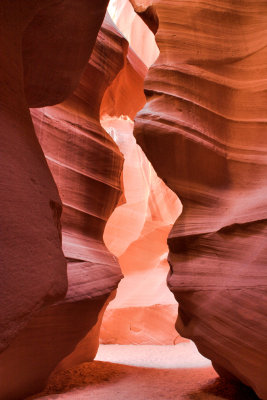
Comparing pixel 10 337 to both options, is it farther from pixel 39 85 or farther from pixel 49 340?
pixel 49 340

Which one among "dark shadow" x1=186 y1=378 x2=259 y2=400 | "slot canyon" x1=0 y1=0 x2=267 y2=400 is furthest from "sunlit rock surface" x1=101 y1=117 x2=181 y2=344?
"dark shadow" x1=186 y1=378 x2=259 y2=400

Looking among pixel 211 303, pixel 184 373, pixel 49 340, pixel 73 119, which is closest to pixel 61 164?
pixel 73 119

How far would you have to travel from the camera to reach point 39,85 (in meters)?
2.30

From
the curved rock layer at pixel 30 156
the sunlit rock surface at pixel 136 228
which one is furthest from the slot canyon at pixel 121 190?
the sunlit rock surface at pixel 136 228

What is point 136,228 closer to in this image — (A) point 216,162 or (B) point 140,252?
(B) point 140,252

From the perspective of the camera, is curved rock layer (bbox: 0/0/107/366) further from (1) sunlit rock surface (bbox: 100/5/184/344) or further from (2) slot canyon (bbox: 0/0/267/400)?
(1) sunlit rock surface (bbox: 100/5/184/344)

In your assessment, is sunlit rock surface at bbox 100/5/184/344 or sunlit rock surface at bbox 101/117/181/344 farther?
sunlit rock surface at bbox 101/117/181/344

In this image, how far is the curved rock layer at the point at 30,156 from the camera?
131cm

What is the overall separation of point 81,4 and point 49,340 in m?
2.82

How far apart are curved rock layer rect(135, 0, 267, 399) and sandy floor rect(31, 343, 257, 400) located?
342 millimetres

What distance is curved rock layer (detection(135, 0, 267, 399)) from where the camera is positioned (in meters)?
2.86

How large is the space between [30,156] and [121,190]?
3273 mm

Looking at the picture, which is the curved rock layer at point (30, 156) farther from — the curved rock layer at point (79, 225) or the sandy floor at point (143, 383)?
the sandy floor at point (143, 383)

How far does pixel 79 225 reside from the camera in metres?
4.30
